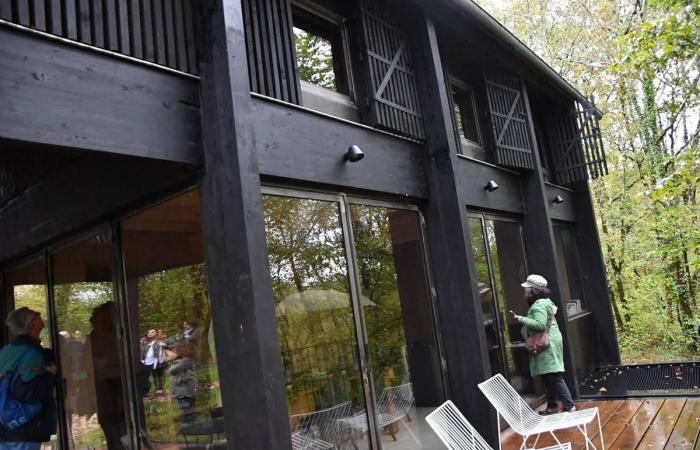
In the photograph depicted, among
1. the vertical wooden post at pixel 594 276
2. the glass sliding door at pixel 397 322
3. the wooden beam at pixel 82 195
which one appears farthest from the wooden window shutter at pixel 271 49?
the vertical wooden post at pixel 594 276

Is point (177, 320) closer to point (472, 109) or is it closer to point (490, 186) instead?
point (490, 186)

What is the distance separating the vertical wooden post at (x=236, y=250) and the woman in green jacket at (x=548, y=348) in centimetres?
369

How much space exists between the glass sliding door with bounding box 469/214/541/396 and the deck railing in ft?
12.4

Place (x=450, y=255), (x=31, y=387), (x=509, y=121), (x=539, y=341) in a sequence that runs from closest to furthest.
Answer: (x=31, y=387)
(x=450, y=255)
(x=539, y=341)
(x=509, y=121)

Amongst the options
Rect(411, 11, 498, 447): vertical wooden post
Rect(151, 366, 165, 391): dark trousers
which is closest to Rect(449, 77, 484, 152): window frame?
Rect(411, 11, 498, 447): vertical wooden post

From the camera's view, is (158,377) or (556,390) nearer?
(158,377)

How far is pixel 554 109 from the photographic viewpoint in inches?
366

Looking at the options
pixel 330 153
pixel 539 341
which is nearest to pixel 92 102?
pixel 330 153

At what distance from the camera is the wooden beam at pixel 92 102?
2.55 meters

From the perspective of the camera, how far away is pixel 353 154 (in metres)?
4.27

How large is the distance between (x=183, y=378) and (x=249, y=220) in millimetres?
1410

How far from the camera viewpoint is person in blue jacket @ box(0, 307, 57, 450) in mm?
3828

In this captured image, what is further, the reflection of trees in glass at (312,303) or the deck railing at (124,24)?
the reflection of trees in glass at (312,303)

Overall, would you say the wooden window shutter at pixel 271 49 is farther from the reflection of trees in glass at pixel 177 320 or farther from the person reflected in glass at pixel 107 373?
the person reflected in glass at pixel 107 373
